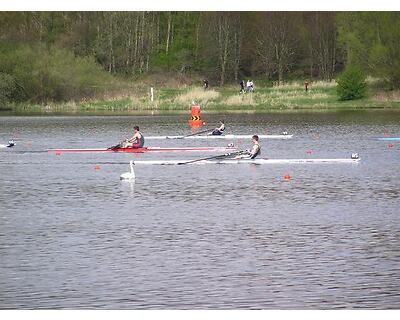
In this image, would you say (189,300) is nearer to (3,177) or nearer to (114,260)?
(114,260)

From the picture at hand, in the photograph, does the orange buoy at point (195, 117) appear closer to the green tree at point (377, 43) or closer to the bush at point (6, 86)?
the green tree at point (377, 43)

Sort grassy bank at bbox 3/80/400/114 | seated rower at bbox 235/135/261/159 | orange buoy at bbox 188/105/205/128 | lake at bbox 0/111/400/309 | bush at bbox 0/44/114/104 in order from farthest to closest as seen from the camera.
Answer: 1. bush at bbox 0/44/114/104
2. grassy bank at bbox 3/80/400/114
3. orange buoy at bbox 188/105/205/128
4. seated rower at bbox 235/135/261/159
5. lake at bbox 0/111/400/309

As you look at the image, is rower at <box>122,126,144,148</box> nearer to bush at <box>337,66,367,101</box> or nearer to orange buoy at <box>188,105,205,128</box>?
orange buoy at <box>188,105,205,128</box>

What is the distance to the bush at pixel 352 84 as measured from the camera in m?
58.1

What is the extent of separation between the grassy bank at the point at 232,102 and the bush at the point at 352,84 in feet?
1.29

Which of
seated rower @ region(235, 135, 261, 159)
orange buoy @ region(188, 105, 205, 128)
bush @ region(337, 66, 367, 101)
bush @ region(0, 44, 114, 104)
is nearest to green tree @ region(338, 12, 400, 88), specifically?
bush @ region(337, 66, 367, 101)

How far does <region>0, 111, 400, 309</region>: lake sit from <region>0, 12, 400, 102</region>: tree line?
1326 inches

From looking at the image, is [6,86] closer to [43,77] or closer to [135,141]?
[43,77]

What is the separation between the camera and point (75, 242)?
1794 centimetres

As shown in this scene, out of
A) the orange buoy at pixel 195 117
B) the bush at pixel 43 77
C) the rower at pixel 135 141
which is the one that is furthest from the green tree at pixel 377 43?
the rower at pixel 135 141

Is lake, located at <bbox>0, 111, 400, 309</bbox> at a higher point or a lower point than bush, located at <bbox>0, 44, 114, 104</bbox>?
lower

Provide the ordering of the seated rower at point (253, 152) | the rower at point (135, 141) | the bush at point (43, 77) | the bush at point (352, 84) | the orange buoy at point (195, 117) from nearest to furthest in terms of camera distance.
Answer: the seated rower at point (253, 152), the rower at point (135, 141), the orange buoy at point (195, 117), the bush at point (352, 84), the bush at point (43, 77)

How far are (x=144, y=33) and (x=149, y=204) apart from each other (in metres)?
57.7

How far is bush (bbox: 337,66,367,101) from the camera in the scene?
58125 millimetres
